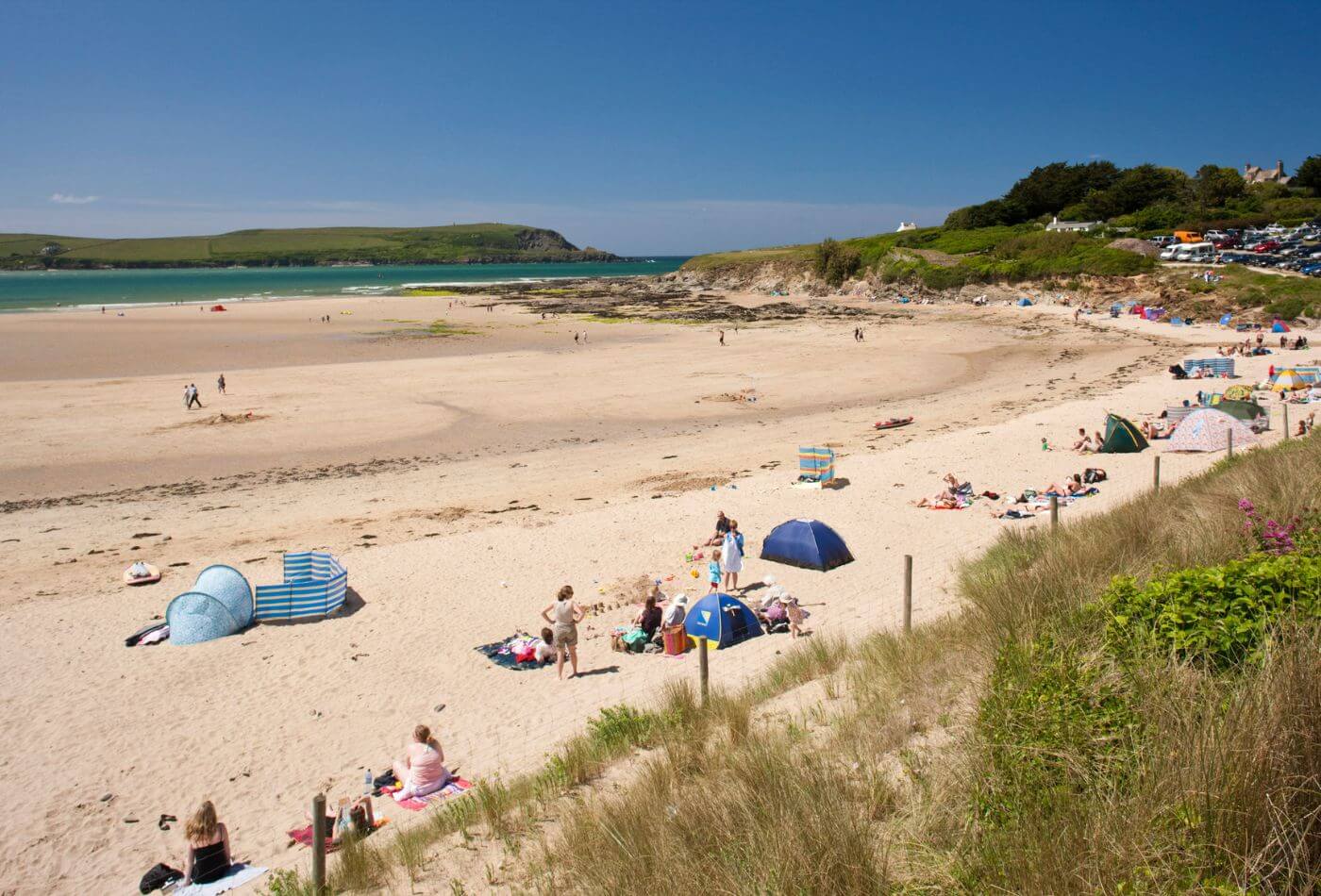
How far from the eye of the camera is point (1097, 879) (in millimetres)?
3094

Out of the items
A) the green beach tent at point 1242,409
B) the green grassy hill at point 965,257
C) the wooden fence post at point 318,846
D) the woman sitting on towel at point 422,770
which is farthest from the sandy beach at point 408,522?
the green grassy hill at point 965,257

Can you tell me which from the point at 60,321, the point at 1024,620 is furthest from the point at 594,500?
the point at 60,321

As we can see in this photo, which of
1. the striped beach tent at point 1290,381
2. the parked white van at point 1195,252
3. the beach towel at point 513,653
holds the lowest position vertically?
the beach towel at point 513,653

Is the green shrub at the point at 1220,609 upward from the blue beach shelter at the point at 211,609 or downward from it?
upward

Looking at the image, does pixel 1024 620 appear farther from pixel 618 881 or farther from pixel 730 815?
pixel 618 881

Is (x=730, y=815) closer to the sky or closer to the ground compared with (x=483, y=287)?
closer to the ground

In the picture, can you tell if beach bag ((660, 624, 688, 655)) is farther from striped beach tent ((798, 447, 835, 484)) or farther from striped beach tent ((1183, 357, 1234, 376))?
striped beach tent ((1183, 357, 1234, 376))

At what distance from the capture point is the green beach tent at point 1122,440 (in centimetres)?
1803

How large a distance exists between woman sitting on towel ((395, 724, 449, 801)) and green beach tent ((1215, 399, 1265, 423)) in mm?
18673

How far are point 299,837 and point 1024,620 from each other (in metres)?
6.37

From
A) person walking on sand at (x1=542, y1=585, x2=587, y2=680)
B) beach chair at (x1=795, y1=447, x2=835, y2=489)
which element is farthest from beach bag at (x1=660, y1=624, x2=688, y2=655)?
beach chair at (x1=795, y1=447, x2=835, y2=489)

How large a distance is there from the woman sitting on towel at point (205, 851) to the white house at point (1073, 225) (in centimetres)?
7552

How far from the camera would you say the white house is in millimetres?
70119

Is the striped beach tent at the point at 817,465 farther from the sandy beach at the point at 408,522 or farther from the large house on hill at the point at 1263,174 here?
the large house on hill at the point at 1263,174
